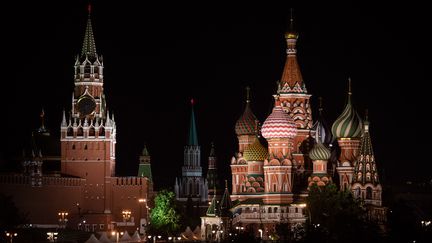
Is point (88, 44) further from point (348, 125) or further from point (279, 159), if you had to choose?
point (348, 125)

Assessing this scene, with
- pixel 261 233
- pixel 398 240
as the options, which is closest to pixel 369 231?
pixel 398 240

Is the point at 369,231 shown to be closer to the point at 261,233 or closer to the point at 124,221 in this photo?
the point at 261,233

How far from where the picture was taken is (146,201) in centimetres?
13688

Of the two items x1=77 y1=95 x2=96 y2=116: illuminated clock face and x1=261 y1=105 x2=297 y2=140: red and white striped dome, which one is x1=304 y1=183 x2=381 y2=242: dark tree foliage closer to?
x1=261 y1=105 x2=297 y2=140: red and white striped dome

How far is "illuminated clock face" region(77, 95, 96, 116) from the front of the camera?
5399 inches

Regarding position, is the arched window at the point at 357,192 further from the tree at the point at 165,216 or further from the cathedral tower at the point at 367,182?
the tree at the point at 165,216

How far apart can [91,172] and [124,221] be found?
405cm

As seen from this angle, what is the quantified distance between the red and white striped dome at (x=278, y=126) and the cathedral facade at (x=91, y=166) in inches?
589

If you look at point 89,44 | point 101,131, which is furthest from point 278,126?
point 89,44

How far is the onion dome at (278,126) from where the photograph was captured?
405 feet

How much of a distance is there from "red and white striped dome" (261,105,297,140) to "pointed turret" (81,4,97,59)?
18550 millimetres

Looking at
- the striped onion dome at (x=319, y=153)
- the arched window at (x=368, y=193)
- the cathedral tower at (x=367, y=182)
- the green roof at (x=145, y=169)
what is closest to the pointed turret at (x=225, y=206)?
the striped onion dome at (x=319, y=153)

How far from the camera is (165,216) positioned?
133375 mm

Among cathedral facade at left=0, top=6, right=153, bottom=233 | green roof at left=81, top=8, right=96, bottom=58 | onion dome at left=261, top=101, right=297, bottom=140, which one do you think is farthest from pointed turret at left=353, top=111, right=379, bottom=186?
green roof at left=81, top=8, right=96, bottom=58
